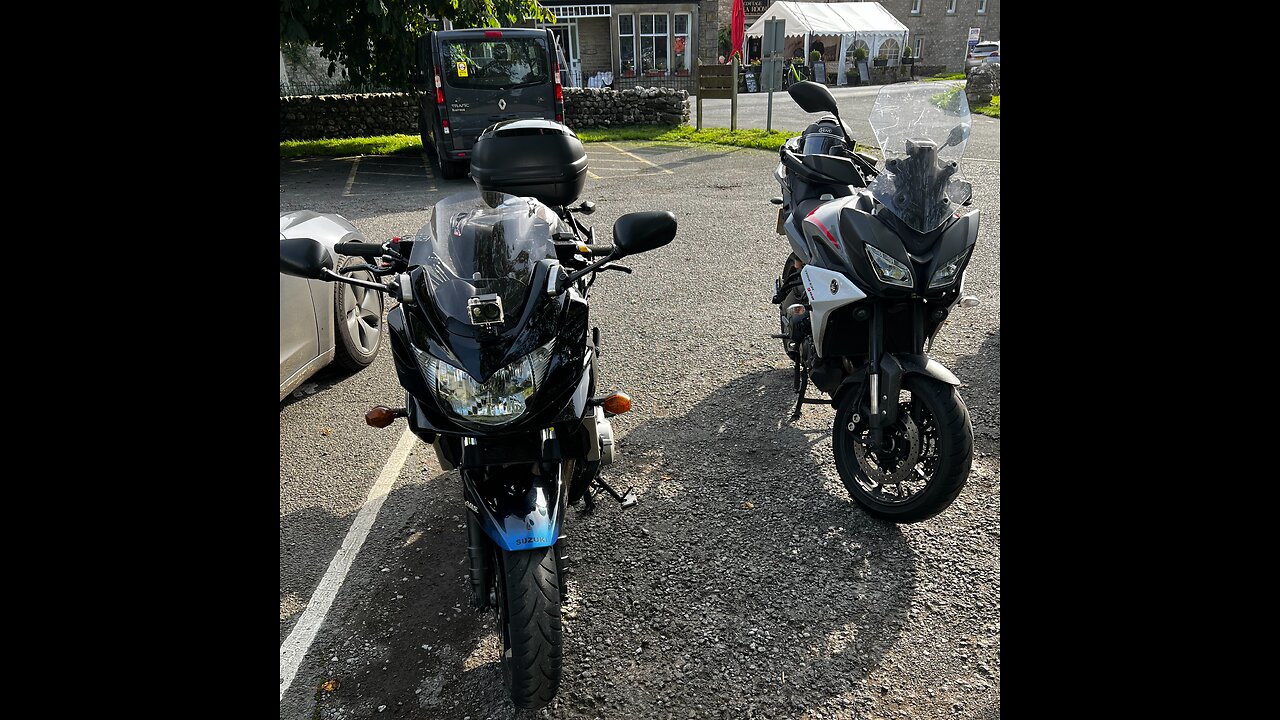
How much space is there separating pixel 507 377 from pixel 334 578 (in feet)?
4.83

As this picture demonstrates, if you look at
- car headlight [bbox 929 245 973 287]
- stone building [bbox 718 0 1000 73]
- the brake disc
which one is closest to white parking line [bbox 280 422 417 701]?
the brake disc

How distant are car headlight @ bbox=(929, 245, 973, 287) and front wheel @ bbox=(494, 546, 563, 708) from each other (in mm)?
1845

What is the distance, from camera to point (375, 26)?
523 inches

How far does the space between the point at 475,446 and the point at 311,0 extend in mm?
11880

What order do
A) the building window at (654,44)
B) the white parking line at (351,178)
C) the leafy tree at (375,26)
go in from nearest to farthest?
the white parking line at (351,178), the leafy tree at (375,26), the building window at (654,44)

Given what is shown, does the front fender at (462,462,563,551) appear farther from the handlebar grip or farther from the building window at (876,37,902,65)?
the building window at (876,37,902,65)

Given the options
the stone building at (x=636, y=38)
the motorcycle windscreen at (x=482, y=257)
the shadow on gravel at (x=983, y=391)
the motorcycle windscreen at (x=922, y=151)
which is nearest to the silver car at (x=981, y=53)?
the stone building at (x=636, y=38)

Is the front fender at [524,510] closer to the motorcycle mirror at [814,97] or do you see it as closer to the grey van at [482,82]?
the motorcycle mirror at [814,97]

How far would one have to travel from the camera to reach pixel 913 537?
3.15 metres

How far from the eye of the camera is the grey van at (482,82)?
12117 mm

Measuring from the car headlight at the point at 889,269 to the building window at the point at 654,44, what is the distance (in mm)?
33384
